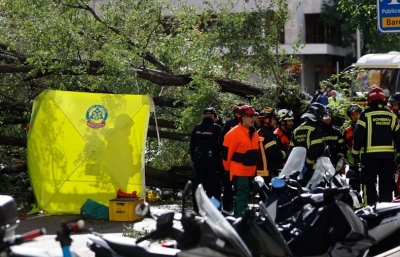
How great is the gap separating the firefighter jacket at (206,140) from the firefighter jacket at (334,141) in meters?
1.63

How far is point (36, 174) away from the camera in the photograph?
13.5 meters

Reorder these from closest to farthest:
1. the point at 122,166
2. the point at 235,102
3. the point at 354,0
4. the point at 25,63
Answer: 1. the point at 122,166
2. the point at 25,63
3. the point at 235,102
4. the point at 354,0

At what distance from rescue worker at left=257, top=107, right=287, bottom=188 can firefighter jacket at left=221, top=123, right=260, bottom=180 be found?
2.43ft

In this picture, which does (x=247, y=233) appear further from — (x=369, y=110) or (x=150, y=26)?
(x=150, y=26)

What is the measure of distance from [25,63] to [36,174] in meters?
2.19

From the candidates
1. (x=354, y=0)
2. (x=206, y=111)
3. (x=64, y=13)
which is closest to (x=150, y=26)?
(x=64, y=13)

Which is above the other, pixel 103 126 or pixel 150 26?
pixel 150 26

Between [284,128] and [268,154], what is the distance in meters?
1.15

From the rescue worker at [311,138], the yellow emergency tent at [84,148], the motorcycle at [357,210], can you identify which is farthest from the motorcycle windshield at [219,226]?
the yellow emergency tent at [84,148]

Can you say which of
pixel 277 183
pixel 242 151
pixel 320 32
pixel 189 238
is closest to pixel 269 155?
pixel 242 151

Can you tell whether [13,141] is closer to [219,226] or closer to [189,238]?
[189,238]

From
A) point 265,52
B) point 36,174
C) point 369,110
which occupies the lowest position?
point 36,174

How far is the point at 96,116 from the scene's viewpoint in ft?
44.0

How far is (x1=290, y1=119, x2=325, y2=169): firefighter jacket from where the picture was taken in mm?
12312
